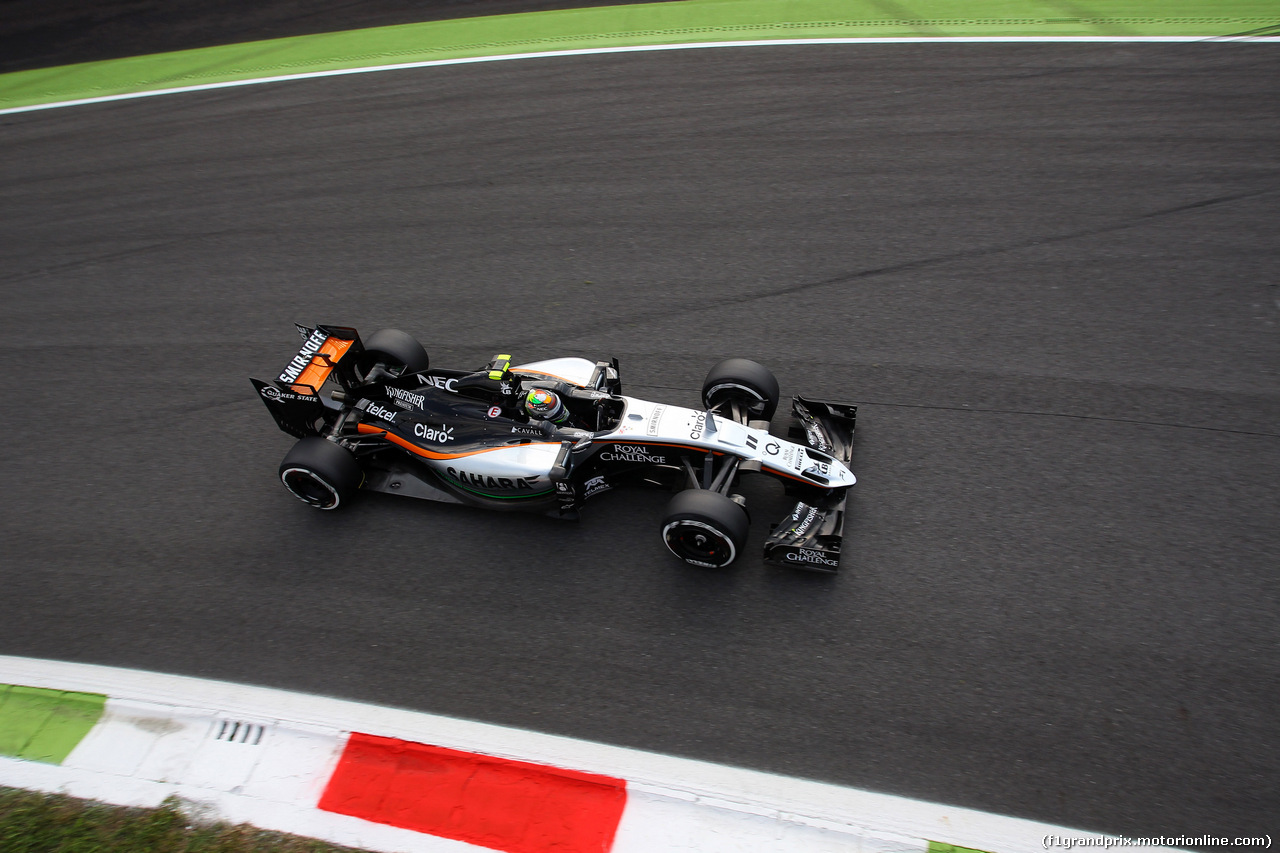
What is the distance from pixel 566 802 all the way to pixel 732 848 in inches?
44.7

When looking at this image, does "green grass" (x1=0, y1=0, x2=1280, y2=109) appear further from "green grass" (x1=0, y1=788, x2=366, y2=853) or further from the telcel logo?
"green grass" (x1=0, y1=788, x2=366, y2=853)

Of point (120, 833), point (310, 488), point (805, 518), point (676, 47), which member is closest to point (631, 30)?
point (676, 47)

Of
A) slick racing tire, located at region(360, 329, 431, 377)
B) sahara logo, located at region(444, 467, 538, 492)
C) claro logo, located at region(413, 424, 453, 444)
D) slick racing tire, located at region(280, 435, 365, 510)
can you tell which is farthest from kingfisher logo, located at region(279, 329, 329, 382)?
sahara logo, located at region(444, 467, 538, 492)

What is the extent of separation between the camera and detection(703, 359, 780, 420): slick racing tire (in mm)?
6781

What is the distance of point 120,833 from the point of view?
511cm

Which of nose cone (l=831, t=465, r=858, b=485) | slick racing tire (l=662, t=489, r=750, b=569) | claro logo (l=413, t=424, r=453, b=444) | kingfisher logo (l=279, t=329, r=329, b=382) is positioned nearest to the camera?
slick racing tire (l=662, t=489, r=750, b=569)

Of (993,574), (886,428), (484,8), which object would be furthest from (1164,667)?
(484,8)

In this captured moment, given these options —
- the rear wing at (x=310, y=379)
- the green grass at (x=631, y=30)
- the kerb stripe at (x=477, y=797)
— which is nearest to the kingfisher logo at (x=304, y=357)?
the rear wing at (x=310, y=379)

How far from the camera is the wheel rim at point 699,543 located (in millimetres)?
5812

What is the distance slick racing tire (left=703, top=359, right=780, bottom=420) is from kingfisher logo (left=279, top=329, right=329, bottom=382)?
11.8 ft

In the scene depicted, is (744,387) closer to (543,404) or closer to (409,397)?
(543,404)

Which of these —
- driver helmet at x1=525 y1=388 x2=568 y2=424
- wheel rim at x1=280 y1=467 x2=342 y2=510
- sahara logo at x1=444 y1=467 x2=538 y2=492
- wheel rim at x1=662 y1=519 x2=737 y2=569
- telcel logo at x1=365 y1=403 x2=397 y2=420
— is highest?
driver helmet at x1=525 y1=388 x2=568 y2=424

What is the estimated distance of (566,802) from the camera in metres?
5.11

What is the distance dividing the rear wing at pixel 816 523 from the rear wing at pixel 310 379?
4165mm
